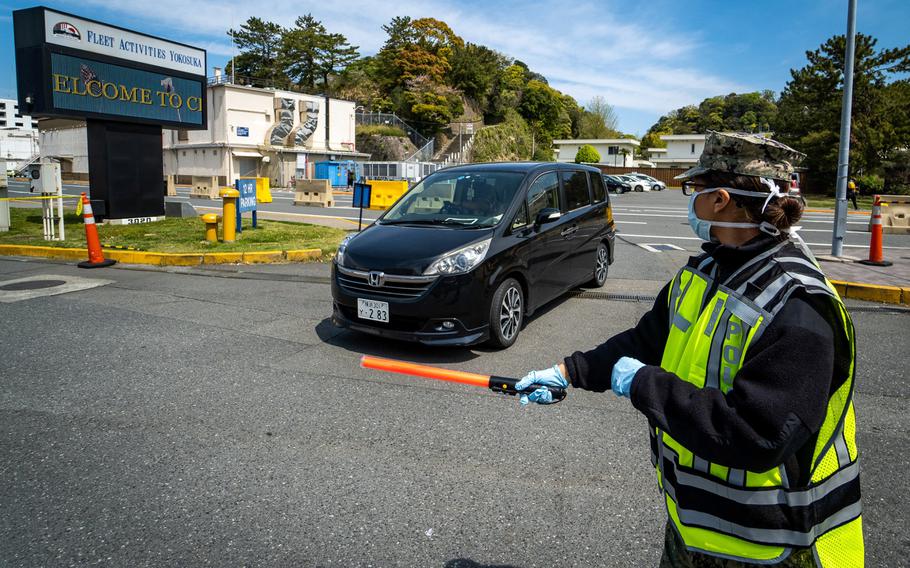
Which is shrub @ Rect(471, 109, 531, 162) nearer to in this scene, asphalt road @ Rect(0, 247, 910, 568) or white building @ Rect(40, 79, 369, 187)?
white building @ Rect(40, 79, 369, 187)

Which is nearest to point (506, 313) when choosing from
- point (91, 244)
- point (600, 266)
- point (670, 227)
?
point (600, 266)

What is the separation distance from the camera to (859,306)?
8.05 meters

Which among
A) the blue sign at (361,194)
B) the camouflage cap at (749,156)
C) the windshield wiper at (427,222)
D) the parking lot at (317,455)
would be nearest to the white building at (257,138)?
the blue sign at (361,194)

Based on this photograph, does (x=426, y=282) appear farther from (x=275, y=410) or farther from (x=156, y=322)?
(x=156, y=322)

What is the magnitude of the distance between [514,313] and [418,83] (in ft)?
208

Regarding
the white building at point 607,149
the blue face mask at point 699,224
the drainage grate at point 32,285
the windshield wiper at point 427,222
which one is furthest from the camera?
the white building at point 607,149

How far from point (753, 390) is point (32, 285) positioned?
32.2ft

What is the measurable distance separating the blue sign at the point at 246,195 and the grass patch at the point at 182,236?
55 centimetres

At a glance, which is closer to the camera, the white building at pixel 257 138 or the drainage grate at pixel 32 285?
the drainage grate at pixel 32 285

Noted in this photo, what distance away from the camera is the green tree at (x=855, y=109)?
38781 mm

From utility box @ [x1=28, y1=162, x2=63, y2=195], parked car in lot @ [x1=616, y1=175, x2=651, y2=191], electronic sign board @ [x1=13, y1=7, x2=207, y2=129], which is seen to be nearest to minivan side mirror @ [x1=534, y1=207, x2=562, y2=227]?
utility box @ [x1=28, y1=162, x2=63, y2=195]

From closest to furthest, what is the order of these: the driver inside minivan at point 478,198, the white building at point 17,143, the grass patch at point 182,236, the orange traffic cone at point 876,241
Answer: the driver inside minivan at point 478,198, the orange traffic cone at point 876,241, the grass patch at point 182,236, the white building at point 17,143

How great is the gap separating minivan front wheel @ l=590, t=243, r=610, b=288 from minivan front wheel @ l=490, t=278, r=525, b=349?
101 inches

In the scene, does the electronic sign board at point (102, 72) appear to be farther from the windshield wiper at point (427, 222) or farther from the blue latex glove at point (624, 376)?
the blue latex glove at point (624, 376)
